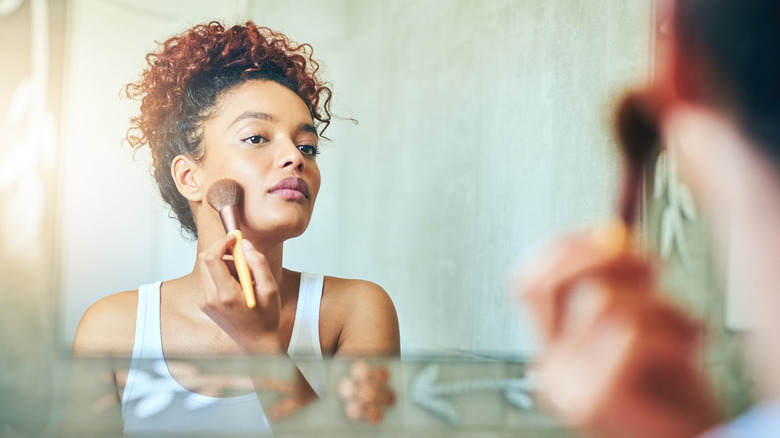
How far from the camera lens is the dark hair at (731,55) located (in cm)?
42

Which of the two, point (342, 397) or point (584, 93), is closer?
point (342, 397)

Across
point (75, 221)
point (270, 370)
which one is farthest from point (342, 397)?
point (75, 221)

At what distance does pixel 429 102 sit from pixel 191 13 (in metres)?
0.42

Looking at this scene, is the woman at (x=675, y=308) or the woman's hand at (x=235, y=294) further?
the woman's hand at (x=235, y=294)

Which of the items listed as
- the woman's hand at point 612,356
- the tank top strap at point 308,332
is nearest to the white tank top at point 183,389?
the tank top strap at point 308,332

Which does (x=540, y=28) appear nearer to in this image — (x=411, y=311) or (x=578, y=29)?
(x=578, y=29)

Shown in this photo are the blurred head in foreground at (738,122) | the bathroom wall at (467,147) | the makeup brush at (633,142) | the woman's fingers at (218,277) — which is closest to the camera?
the blurred head in foreground at (738,122)

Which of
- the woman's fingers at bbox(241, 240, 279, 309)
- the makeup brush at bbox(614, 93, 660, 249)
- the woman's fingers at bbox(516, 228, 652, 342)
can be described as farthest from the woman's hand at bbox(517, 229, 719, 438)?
the woman's fingers at bbox(241, 240, 279, 309)

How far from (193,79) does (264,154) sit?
163mm

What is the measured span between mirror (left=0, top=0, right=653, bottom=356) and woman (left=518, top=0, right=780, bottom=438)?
32.2 inches

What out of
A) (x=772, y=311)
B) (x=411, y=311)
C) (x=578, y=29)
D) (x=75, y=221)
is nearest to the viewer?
(x=772, y=311)

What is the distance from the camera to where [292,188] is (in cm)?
120

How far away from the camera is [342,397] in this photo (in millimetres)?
1247

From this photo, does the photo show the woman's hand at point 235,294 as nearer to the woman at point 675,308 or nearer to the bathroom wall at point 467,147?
the bathroom wall at point 467,147
